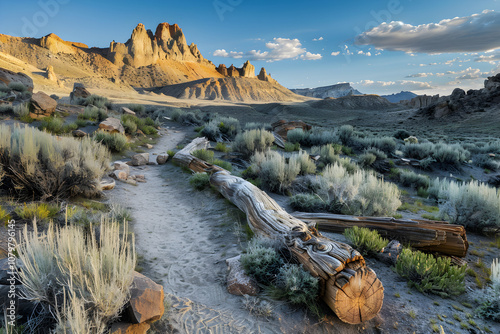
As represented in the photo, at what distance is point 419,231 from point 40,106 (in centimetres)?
1509

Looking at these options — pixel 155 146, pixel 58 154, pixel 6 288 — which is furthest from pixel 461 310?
pixel 155 146

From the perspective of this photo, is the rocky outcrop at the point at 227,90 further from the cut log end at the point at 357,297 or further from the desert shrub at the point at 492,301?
the desert shrub at the point at 492,301

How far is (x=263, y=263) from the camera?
136 inches

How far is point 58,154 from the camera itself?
5.17 meters

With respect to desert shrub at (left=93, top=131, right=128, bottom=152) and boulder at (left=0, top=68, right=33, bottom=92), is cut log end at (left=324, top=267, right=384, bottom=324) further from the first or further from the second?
boulder at (left=0, top=68, right=33, bottom=92)

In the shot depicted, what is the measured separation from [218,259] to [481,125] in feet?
130

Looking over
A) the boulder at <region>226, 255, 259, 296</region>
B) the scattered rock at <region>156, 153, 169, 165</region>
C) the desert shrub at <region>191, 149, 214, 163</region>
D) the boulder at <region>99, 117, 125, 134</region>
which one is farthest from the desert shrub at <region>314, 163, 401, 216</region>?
the boulder at <region>99, 117, 125, 134</region>

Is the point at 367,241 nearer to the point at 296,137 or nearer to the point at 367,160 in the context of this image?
the point at 367,160

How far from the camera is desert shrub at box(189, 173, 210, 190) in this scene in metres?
7.43

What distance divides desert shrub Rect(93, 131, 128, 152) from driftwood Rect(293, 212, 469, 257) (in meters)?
8.96

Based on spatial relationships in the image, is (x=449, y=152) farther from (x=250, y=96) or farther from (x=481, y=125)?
(x=250, y=96)

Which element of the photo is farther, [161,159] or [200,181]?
[161,159]

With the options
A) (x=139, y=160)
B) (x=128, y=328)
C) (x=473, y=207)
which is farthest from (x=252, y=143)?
(x=128, y=328)

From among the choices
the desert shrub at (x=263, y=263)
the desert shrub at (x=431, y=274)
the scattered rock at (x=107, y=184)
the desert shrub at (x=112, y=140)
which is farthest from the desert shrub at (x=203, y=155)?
the desert shrub at (x=431, y=274)
